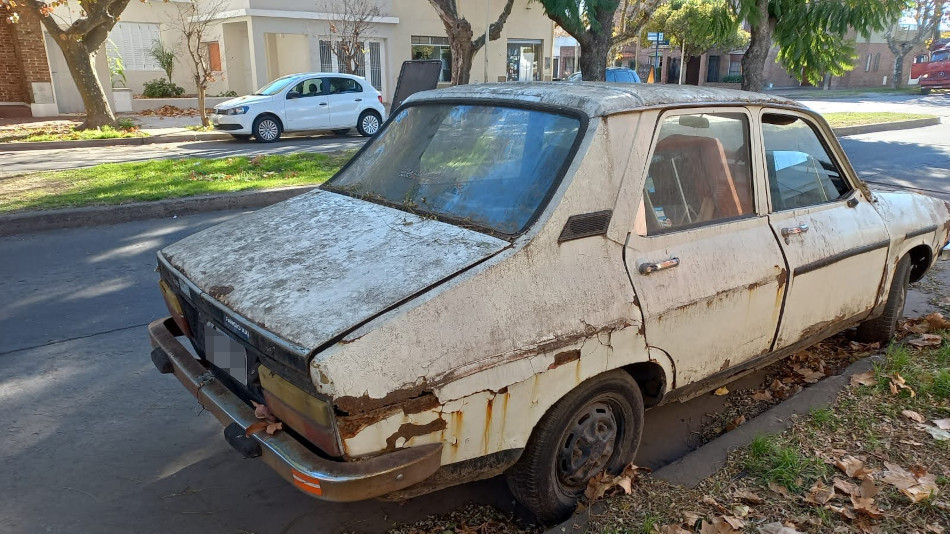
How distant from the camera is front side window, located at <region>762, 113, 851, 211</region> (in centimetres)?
351

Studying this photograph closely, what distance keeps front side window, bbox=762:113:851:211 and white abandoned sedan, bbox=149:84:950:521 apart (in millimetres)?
16

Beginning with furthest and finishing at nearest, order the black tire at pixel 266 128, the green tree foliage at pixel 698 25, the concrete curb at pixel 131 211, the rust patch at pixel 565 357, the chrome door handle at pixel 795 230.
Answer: the black tire at pixel 266 128 < the green tree foliage at pixel 698 25 < the concrete curb at pixel 131 211 < the chrome door handle at pixel 795 230 < the rust patch at pixel 565 357

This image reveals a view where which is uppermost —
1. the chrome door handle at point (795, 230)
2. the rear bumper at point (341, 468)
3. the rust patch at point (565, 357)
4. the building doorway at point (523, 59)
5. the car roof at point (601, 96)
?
the building doorway at point (523, 59)

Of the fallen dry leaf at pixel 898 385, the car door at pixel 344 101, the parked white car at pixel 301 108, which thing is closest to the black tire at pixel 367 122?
the parked white car at pixel 301 108

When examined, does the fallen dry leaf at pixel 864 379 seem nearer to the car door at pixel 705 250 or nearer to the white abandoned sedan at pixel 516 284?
the white abandoned sedan at pixel 516 284

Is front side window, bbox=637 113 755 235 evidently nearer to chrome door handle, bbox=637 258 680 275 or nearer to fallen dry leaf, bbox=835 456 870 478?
chrome door handle, bbox=637 258 680 275

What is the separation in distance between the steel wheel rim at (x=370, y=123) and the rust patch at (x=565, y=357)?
16.3 m

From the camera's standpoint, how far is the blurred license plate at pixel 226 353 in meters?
2.57

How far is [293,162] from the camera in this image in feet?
37.7

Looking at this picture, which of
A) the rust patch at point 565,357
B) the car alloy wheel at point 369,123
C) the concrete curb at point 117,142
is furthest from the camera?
the car alloy wheel at point 369,123

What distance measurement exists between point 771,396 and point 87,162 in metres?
12.6

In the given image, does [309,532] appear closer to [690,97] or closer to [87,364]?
[87,364]

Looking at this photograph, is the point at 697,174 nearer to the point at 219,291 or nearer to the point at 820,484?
the point at 820,484

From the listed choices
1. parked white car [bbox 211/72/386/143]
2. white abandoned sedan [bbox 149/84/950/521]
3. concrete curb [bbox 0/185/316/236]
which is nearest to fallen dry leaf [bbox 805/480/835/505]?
white abandoned sedan [bbox 149/84/950/521]
